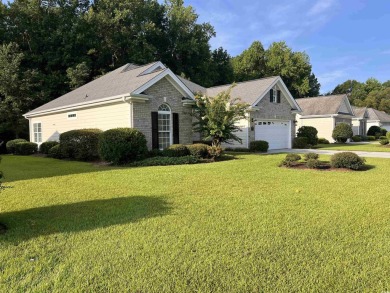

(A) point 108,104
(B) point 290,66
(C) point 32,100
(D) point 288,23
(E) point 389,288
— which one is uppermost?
(B) point 290,66

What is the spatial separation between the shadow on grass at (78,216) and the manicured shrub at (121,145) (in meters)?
6.24

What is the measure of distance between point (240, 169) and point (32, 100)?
75.4ft

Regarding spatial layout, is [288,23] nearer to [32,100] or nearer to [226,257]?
[226,257]

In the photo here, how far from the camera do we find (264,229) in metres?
4.54

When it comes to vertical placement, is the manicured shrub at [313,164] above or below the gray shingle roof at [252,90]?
below

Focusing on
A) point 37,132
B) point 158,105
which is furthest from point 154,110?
point 37,132

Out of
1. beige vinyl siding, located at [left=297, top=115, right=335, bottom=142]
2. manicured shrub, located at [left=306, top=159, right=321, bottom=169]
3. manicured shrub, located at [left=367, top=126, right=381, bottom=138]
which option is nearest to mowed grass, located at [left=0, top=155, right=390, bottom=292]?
manicured shrub, located at [left=306, top=159, right=321, bottom=169]

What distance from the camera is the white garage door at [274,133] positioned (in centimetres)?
2114

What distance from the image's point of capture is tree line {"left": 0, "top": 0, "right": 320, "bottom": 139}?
26.0 metres

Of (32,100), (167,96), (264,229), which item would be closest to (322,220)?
(264,229)

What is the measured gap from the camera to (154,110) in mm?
15305

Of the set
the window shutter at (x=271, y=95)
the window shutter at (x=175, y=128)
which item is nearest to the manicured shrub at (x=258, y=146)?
the window shutter at (x=271, y=95)

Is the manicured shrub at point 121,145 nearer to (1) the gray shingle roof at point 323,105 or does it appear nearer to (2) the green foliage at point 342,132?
(2) the green foliage at point 342,132

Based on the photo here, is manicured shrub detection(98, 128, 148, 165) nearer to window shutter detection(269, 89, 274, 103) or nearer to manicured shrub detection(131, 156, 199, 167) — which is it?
manicured shrub detection(131, 156, 199, 167)
